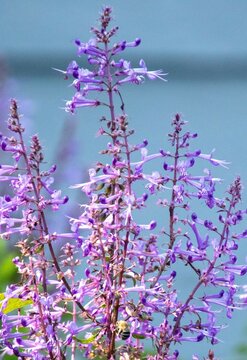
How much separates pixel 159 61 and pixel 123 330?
377 centimetres

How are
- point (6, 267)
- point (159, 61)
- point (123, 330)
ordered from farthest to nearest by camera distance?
point (159, 61) → point (6, 267) → point (123, 330)

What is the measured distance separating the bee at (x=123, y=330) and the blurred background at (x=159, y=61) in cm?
370

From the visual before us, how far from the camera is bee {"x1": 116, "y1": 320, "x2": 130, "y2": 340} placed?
111 cm

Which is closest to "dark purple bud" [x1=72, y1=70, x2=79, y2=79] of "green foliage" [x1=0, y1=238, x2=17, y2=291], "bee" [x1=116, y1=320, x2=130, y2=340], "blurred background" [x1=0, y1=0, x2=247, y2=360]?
"bee" [x1=116, y1=320, x2=130, y2=340]

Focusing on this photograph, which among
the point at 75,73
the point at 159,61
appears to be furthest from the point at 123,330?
the point at 159,61

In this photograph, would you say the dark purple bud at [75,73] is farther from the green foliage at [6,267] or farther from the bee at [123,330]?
the green foliage at [6,267]

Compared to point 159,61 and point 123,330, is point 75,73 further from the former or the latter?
point 159,61

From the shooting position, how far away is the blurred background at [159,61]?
4.88 metres

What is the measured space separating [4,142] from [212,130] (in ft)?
12.8

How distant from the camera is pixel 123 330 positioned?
112cm

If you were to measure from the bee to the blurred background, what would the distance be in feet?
12.1

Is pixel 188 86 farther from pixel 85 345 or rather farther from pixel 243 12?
pixel 85 345

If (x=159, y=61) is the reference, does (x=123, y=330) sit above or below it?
below

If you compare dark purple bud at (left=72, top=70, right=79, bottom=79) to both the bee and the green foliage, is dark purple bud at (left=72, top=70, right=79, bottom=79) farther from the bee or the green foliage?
the green foliage
